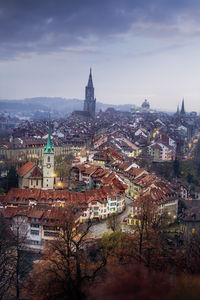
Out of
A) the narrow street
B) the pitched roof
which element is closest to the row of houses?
the narrow street

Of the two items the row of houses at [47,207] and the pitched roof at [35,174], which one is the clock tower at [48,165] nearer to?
the pitched roof at [35,174]

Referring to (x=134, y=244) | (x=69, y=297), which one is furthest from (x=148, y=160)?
(x=69, y=297)

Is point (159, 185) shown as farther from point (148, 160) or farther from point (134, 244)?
point (148, 160)

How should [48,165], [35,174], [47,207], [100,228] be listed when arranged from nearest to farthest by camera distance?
[47,207], [100,228], [48,165], [35,174]

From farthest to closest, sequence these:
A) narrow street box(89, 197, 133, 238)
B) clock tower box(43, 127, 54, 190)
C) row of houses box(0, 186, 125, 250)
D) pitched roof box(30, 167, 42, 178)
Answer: pitched roof box(30, 167, 42, 178)
clock tower box(43, 127, 54, 190)
narrow street box(89, 197, 133, 238)
row of houses box(0, 186, 125, 250)

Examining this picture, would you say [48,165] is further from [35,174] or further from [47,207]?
[47,207]

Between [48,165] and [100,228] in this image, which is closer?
[100,228]

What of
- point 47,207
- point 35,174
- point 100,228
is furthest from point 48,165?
point 100,228

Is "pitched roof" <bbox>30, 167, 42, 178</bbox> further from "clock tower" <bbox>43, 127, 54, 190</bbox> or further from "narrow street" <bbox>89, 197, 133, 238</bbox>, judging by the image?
"narrow street" <bbox>89, 197, 133, 238</bbox>

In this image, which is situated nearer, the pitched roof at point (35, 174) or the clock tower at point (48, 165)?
the clock tower at point (48, 165)

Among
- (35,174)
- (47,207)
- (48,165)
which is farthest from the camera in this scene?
(35,174)

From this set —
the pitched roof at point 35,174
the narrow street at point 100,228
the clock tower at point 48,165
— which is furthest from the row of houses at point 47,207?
the pitched roof at point 35,174
